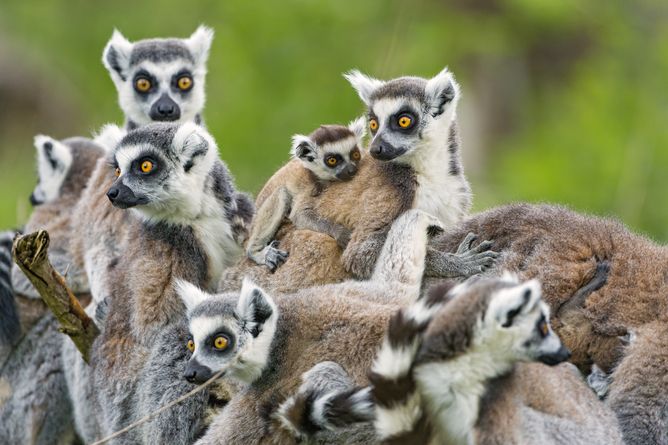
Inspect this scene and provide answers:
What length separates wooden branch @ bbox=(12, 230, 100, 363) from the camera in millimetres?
6383

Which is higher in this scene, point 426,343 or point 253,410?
point 426,343

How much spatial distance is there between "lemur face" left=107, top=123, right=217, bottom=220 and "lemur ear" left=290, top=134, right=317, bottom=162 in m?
0.58

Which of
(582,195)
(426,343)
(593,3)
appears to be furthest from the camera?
(593,3)

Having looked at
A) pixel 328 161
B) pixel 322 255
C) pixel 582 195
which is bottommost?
pixel 322 255

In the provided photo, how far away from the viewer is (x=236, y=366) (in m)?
5.86

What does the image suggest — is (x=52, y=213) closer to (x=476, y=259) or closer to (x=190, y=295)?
(x=190, y=295)

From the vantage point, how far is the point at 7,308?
8734 millimetres

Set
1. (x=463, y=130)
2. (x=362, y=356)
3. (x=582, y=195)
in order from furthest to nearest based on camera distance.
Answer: (x=463, y=130) < (x=582, y=195) < (x=362, y=356)

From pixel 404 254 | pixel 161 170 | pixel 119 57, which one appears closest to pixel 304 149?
pixel 161 170

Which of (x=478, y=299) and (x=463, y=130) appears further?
(x=463, y=130)

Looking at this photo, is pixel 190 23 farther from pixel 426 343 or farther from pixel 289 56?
pixel 426 343

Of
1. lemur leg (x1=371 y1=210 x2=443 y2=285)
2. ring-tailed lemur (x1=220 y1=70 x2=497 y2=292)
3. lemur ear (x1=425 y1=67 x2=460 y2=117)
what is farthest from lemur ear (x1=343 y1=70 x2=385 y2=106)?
lemur leg (x1=371 y1=210 x2=443 y2=285)

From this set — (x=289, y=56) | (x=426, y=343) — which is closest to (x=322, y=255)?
(x=426, y=343)

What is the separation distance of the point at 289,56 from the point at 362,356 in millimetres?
16305
